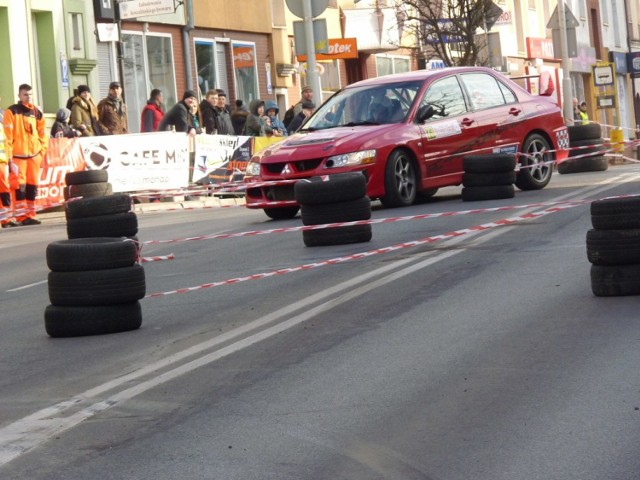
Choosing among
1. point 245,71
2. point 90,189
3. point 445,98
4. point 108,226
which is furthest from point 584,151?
point 245,71

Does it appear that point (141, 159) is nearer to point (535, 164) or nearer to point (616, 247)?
point (535, 164)

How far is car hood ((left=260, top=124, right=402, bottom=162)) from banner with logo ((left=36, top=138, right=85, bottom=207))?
593 centimetres

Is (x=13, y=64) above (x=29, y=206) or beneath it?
above

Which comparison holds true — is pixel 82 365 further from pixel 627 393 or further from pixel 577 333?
pixel 627 393

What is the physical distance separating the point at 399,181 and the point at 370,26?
2837 cm

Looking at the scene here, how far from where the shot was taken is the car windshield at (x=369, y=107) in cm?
2119

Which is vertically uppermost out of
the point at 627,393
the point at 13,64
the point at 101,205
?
the point at 13,64

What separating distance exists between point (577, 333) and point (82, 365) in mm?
2774

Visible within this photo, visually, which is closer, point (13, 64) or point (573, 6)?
point (13, 64)

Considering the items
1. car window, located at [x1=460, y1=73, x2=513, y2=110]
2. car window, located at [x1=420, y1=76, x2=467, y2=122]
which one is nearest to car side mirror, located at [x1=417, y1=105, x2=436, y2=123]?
car window, located at [x1=420, y1=76, x2=467, y2=122]

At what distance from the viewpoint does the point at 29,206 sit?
24.6m

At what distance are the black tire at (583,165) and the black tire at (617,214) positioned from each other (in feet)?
57.4

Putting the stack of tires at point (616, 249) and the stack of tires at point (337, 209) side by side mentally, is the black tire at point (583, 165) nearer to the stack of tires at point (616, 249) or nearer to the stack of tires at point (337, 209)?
the stack of tires at point (337, 209)

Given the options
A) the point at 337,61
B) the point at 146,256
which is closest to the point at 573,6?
the point at 337,61
